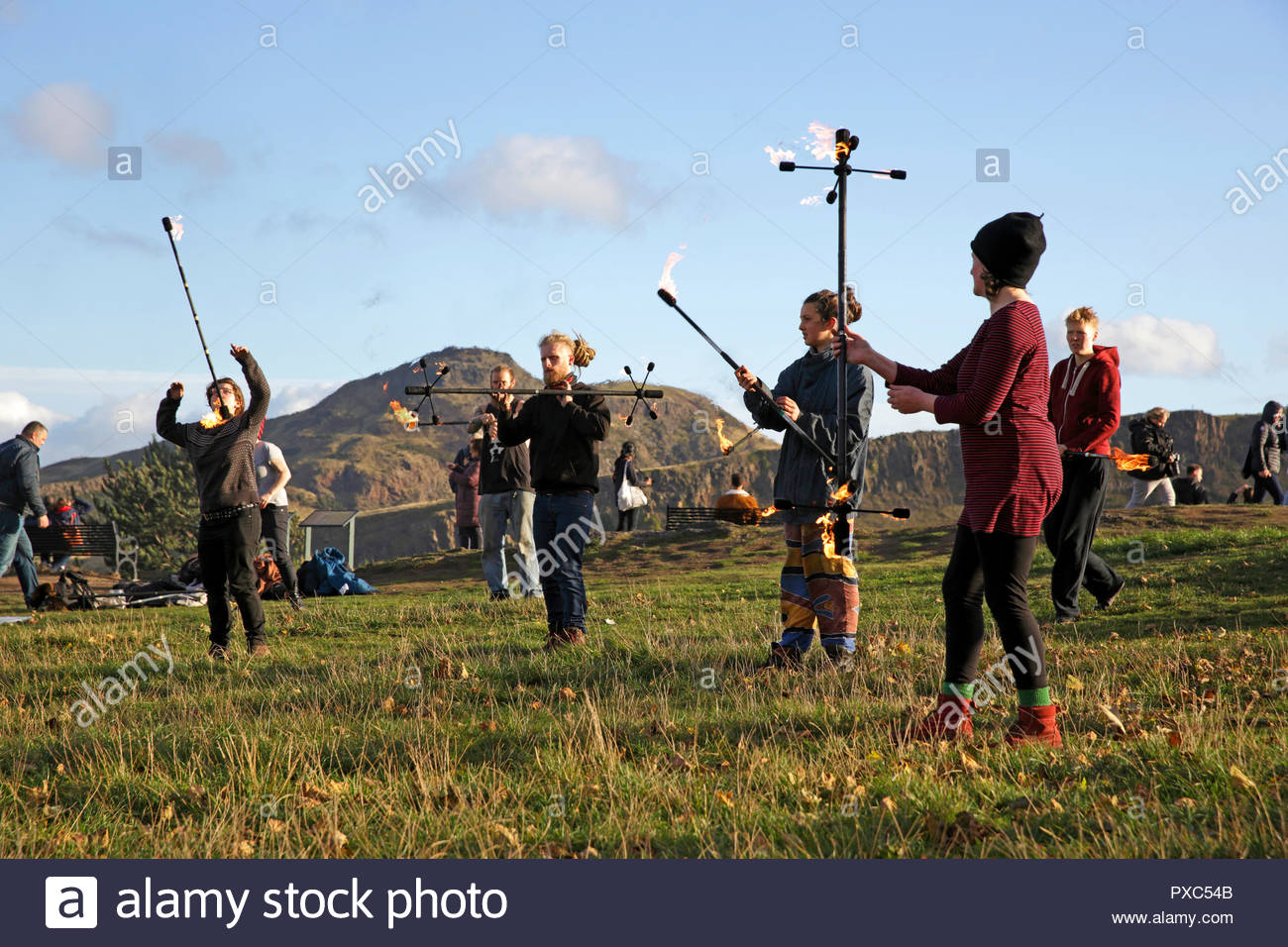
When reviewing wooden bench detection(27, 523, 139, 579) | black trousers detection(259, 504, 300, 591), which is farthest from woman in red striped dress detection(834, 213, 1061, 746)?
wooden bench detection(27, 523, 139, 579)

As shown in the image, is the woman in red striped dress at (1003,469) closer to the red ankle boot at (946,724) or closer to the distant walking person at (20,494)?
the red ankle boot at (946,724)

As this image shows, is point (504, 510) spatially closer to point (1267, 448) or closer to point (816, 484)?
point (816, 484)

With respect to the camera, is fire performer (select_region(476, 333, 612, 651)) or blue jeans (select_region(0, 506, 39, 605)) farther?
blue jeans (select_region(0, 506, 39, 605))

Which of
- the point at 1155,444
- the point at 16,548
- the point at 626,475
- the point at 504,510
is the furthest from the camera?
the point at 626,475

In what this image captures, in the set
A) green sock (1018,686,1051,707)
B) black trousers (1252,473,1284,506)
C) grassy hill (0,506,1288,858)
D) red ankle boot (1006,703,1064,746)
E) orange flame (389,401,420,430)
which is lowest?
grassy hill (0,506,1288,858)

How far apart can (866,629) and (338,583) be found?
7.85 meters

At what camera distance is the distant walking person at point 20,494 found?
12.6 metres

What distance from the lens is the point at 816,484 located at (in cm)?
646

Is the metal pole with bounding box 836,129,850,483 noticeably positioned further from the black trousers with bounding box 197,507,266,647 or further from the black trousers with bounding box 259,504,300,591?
the black trousers with bounding box 259,504,300,591

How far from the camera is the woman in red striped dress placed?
4.72 meters

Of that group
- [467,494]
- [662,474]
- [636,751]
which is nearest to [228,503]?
[636,751]

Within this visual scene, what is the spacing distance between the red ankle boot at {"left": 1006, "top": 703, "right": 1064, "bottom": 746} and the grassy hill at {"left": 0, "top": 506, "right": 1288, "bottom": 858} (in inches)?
5.4

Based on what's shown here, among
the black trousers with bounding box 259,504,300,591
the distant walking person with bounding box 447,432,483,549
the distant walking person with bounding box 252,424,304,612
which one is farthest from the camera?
the distant walking person with bounding box 447,432,483,549

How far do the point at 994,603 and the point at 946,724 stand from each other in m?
0.60
